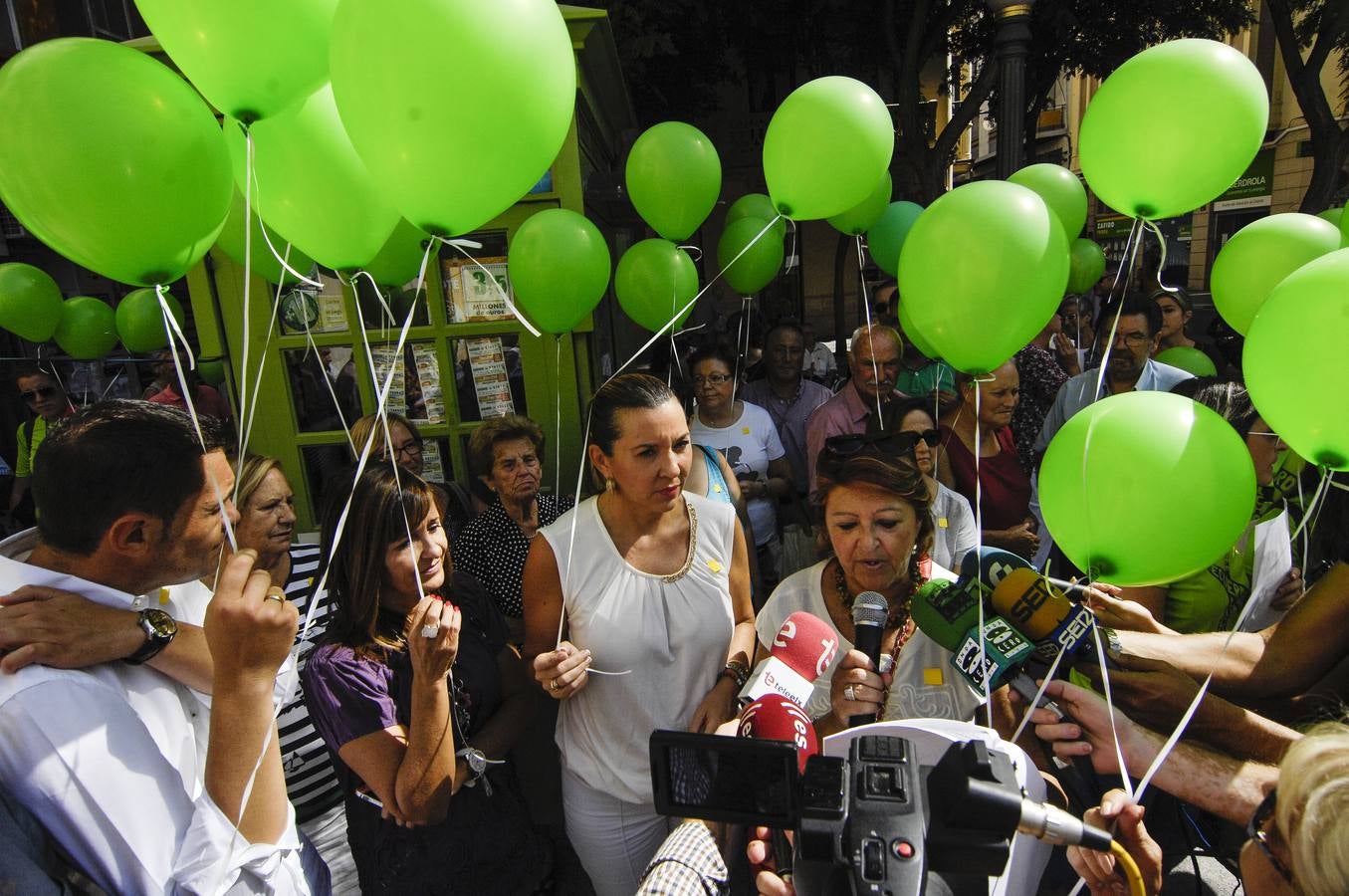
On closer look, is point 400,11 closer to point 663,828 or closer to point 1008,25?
point 663,828

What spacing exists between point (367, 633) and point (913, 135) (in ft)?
25.9

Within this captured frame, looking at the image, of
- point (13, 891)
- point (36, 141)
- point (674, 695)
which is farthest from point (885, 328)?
point (13, 891)

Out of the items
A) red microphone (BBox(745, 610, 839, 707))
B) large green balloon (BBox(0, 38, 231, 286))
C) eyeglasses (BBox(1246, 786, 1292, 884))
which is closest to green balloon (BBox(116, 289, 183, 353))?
large green balloon (BBox(0, 38, 231, 286))

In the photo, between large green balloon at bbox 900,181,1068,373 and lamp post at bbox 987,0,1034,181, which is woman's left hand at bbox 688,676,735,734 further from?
lamp post at bbox 987,0,1034,181

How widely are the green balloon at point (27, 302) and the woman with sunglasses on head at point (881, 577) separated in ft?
17.3

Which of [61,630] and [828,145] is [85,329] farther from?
[828,145]

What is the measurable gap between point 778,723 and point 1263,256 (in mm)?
2374

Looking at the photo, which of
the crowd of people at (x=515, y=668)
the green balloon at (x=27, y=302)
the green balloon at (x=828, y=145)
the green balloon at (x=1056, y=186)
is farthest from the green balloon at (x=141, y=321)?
the green balloon at (x=1056, y=186)

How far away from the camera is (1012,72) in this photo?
3893 millimetres

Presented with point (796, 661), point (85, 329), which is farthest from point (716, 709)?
point (85, 329)

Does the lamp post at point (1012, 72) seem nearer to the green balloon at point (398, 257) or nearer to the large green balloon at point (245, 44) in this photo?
the green balloon at point (398, 257)

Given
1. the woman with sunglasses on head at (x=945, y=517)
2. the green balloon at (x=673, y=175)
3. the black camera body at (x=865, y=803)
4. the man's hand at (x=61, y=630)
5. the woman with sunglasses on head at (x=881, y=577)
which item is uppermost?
the green balloon at (x=673, y=175)

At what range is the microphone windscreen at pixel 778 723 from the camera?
52.2 inches

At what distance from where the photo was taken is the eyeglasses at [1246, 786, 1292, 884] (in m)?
0.96
